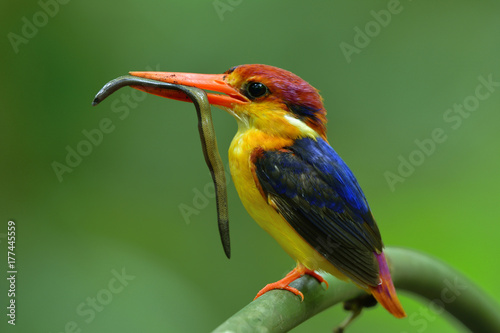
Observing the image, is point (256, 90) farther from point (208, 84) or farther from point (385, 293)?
point (385, 293)

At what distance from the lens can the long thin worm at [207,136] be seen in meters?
1.06

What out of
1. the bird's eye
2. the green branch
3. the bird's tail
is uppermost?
the bird's eye

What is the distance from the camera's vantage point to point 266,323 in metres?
1.06

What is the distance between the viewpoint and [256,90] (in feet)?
4.93

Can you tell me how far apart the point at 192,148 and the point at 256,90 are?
94 cm

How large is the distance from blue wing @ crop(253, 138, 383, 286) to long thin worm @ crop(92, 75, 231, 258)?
14.2 inches

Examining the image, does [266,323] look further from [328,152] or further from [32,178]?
[32,178]

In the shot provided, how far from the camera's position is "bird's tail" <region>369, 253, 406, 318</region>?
56.5 inches

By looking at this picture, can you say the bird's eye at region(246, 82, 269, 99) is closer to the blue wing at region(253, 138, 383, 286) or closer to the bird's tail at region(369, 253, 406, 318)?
the blue wing at region(253, 138, 383, 286)

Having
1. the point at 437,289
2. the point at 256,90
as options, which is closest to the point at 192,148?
the point at 256,90

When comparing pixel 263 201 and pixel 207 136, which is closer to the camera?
pixel 207 136

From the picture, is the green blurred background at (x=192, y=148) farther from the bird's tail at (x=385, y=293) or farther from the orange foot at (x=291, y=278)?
the bird's tail at (x=385, y=293)

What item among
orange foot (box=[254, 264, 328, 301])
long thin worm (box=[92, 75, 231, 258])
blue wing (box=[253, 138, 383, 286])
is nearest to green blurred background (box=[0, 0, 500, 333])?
orange foot (box=[254, 264, 328, 301])

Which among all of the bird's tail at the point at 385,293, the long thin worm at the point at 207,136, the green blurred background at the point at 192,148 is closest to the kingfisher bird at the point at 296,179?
the bird's tail at the point at 385,293
